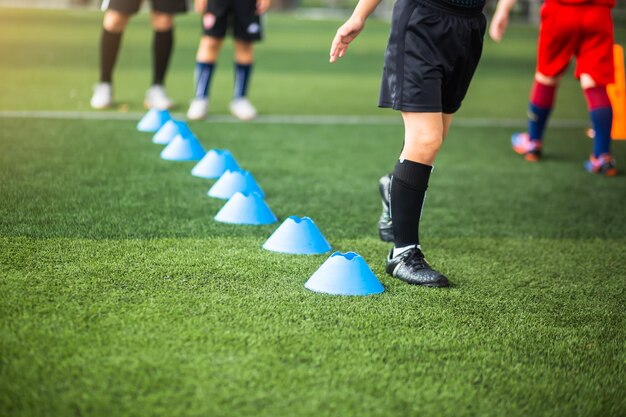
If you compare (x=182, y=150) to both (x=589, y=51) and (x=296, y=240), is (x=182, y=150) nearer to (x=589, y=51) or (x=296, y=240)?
(x=296, y=240)

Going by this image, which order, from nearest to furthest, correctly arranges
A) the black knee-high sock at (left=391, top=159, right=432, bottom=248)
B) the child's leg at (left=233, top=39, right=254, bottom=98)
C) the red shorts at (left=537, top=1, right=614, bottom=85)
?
1. the black knee-high sock at (left=391, top=159, right=432, bottom=248)
2. the red shorts at (left=537, top=1, right=614, bottom=85)
3. the child's leg at (left=233, top=39, right=254, bottom=98)

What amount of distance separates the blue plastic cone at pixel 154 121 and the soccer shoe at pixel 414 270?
3912 millimetres

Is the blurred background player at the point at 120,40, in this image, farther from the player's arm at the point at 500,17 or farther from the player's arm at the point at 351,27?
the player's arm at the point at 351,27

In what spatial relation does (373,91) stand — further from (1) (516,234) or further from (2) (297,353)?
(2) (297,353)

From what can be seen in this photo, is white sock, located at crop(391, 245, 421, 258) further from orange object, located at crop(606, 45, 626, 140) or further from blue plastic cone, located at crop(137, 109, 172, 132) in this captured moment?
blue plastic cone, located at crop(137, 109, 172, 132)

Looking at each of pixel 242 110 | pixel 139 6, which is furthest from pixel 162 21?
pixel 242 110

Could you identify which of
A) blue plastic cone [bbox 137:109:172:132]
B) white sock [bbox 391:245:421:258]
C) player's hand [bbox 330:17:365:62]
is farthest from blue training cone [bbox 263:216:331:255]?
blue plastic cone [bbox 137:109:172:132]

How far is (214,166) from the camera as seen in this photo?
18.7 feet

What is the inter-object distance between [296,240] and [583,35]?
3.46 meters

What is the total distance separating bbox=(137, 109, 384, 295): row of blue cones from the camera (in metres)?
3.46

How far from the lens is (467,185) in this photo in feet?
19.6

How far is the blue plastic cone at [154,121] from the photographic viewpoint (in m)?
7.21

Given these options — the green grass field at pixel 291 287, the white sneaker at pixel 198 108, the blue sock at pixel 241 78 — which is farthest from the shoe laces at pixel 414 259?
the blue sock at pixel 241 78

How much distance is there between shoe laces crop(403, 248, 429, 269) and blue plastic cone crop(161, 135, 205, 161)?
2828mm
